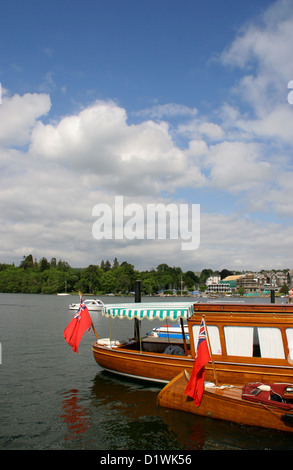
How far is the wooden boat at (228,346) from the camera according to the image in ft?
44.5

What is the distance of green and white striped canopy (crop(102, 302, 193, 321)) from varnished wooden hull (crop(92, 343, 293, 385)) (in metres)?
1.95

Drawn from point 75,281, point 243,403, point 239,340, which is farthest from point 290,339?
point 75,281

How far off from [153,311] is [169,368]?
267 cm

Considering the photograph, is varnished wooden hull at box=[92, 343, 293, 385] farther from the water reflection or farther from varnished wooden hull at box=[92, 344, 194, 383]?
the water reflection

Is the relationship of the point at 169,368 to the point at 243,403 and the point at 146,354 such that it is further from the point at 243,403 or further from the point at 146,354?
the point at 243,403

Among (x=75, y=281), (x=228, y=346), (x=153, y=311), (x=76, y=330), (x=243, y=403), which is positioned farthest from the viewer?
(x=75, y=281)

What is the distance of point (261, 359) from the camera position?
45.2 ft

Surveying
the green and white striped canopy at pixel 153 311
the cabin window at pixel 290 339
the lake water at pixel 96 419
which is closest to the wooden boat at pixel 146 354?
the green and white striped canopy at pixel 153 311

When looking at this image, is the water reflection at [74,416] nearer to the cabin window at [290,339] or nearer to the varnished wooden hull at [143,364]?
the varnished wooden hull at [143,364]

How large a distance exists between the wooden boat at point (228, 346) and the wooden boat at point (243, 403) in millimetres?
1101

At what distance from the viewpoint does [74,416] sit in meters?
13.0
